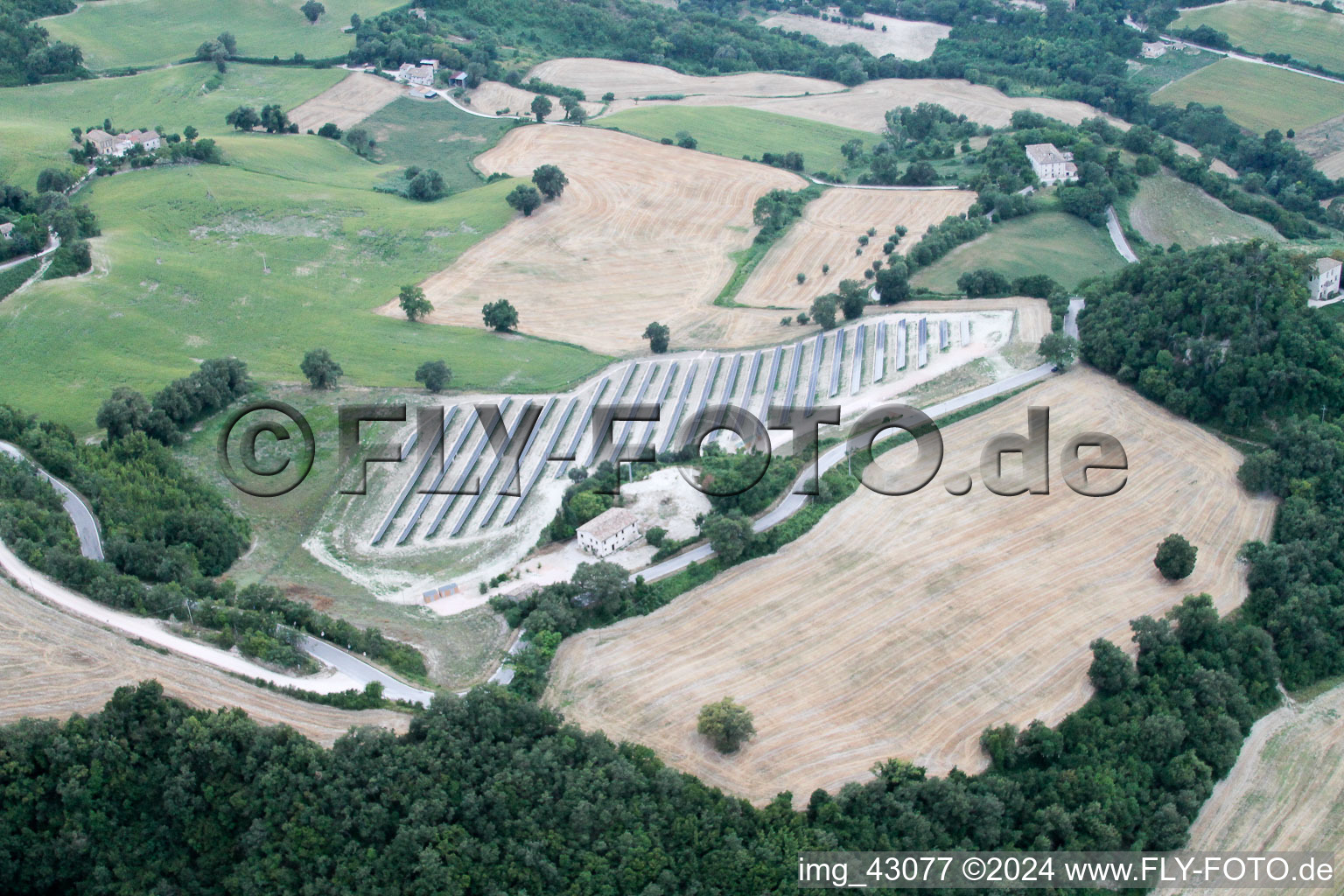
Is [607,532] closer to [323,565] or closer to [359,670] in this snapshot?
[359,670]

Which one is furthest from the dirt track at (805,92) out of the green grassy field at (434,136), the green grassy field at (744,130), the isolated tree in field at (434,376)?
the isolated tree in field at (434,376)

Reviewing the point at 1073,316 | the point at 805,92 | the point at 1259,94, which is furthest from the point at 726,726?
the point at 1259,94

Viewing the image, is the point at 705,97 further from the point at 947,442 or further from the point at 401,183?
the point at 947,442

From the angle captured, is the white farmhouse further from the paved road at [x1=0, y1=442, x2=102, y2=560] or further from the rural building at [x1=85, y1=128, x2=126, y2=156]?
the rural building at [x1=85, y1=128, x2=126, y2=156]

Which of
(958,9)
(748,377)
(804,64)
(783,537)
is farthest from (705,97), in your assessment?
(783,537)

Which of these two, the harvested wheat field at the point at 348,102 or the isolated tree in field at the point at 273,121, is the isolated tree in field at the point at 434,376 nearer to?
the isolated tree in field at the point at 273,121
